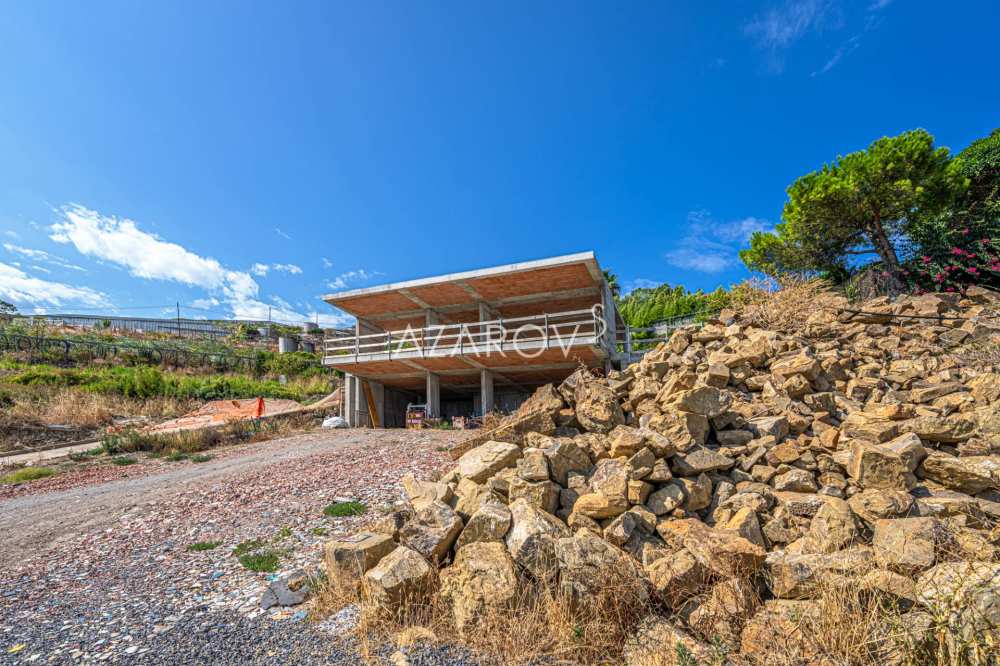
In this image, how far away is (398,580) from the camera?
3414 mm

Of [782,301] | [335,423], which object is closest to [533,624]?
[782,301]

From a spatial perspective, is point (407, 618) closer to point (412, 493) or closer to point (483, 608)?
point (483, 608)

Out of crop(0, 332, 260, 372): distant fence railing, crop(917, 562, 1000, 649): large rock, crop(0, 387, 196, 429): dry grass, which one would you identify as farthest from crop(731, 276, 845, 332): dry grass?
crop(0, 332, 260, 372): distant fence railing

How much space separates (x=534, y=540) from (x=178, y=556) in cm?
406

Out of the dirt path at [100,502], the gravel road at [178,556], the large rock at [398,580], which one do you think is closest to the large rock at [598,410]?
the large rock at [398,580]

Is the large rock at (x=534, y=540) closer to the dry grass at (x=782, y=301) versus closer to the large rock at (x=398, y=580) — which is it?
the large rock at (x=398, y=580)

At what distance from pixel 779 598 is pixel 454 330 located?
14.3 m

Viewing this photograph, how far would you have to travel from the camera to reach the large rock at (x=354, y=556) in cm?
372

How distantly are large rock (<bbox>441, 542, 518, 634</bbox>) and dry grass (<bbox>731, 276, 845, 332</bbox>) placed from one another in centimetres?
759

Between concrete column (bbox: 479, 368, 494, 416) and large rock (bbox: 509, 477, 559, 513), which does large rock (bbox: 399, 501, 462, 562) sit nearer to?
large rock (bbox: 509, 477, 559, 513)

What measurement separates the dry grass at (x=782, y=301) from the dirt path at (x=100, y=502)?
933 centimetres

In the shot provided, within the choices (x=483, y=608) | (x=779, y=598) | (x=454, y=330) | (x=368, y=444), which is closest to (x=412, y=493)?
(x=483, y=608)

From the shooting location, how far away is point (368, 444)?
9.92m

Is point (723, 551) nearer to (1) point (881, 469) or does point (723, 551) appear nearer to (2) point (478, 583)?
(2) point (478, 583)
